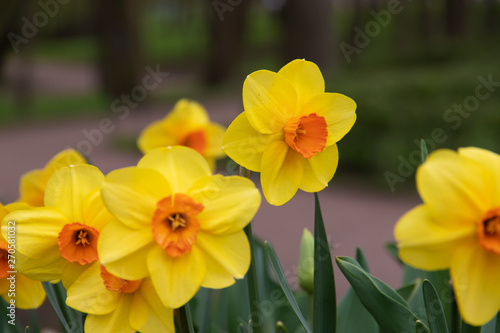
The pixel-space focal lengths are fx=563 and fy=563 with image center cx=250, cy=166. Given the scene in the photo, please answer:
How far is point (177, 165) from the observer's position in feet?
2.77

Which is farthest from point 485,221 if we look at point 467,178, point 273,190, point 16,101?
point 16,101

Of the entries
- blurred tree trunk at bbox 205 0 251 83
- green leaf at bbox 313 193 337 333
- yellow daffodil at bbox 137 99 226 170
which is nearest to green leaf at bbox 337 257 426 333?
green leaf at bbox 313 193 337 333

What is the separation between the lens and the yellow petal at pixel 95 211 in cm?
88

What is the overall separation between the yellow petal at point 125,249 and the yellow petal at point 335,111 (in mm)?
369

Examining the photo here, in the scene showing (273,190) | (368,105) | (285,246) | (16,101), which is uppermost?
(16,101)

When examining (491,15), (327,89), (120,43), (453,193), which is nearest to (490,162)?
(453,193)

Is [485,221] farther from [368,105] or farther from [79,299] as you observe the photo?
[368,105]

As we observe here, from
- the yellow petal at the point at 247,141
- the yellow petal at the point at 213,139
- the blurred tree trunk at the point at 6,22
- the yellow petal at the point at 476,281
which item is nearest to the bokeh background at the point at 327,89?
the blurred tree trunk at the point at 6,22

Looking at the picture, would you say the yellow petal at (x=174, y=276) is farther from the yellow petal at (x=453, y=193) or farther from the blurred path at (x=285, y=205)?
the blurred path at (x=285, y=205)

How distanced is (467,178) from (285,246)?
454 centimetres

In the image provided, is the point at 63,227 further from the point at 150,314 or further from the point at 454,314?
the point at 454,314

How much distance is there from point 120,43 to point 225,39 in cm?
433

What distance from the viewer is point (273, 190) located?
962 millimetres

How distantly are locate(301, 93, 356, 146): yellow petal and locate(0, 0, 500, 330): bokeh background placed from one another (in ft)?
1.24
